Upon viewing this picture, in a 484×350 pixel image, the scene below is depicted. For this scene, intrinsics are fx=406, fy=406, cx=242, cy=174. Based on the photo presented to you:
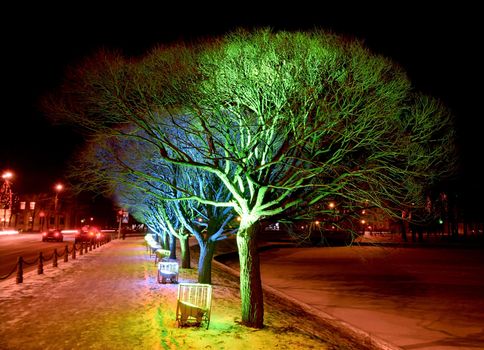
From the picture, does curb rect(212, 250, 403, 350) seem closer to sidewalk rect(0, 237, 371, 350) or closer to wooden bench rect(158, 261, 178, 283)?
sidewalk rect(0, 237, 371, 350)

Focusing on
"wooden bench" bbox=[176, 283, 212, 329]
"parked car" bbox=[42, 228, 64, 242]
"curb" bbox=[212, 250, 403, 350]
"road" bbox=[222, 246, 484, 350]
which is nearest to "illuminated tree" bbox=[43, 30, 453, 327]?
"wooden bench" bbox=[176, 283, 212, 329]

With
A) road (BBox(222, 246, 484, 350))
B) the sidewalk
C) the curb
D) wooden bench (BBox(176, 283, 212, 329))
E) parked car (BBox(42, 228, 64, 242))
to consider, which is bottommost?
road (BBox(222, 246, 484, 350))

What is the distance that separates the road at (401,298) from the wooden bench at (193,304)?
4833 millimetres

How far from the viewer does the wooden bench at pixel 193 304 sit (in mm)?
9016

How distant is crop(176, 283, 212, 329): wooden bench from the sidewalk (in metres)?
0.28

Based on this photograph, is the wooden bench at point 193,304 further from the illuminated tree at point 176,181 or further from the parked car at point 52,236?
the parked car at point 52,236

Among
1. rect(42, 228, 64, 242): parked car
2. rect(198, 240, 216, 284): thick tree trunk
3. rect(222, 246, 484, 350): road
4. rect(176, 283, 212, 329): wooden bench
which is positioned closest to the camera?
rect(176, 283, 212, 329): wooden bench

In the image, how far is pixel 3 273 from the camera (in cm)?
1828

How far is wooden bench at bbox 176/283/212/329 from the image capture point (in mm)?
9016

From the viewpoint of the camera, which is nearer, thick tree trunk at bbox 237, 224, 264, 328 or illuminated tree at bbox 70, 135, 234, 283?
thick tree trunk at bbox 237, 224, 264, 328

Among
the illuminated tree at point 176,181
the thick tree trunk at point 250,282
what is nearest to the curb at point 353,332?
the thick tree trunk at point 250,282

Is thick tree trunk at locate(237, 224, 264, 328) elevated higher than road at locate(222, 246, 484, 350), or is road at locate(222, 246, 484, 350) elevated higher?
thick tree trunk at locate(237, 224, 264, 328)

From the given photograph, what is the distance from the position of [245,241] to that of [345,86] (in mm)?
4582

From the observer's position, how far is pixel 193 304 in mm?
9484
